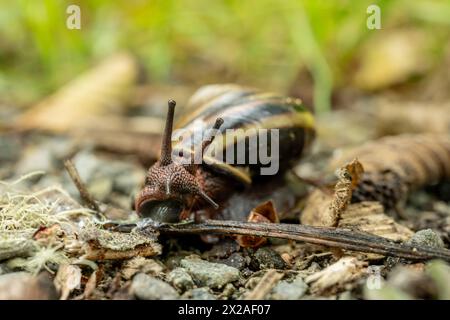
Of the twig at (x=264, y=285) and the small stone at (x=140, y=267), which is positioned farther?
the small stone at (x=140, y=267)

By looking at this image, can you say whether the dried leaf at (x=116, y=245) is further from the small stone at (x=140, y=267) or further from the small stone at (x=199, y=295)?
the small stone at (x=199, y=295)

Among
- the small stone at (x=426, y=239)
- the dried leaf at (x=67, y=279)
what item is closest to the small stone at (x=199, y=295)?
the dried leaf at (x=67, y=279)

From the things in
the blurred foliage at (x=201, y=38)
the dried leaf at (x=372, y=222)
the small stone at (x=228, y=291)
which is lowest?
the small stone at (x=228, y=291)

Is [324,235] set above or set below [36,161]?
below

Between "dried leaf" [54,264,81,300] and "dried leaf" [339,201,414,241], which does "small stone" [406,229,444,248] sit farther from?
"dried leaf" [54,264,81,300]

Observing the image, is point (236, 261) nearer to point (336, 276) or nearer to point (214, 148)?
point (336, 276)

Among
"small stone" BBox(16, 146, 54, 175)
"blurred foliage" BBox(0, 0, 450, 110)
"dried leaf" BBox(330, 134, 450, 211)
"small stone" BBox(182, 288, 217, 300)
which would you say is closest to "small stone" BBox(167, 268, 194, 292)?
"small stone" BBox(182, 288, 217, 300)

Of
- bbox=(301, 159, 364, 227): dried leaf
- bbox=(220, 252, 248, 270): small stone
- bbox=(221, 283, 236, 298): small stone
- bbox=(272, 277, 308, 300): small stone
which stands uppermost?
bbox=(301, 159, 364, 227): dried leaf

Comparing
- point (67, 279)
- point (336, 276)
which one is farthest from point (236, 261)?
point (67, 279)
